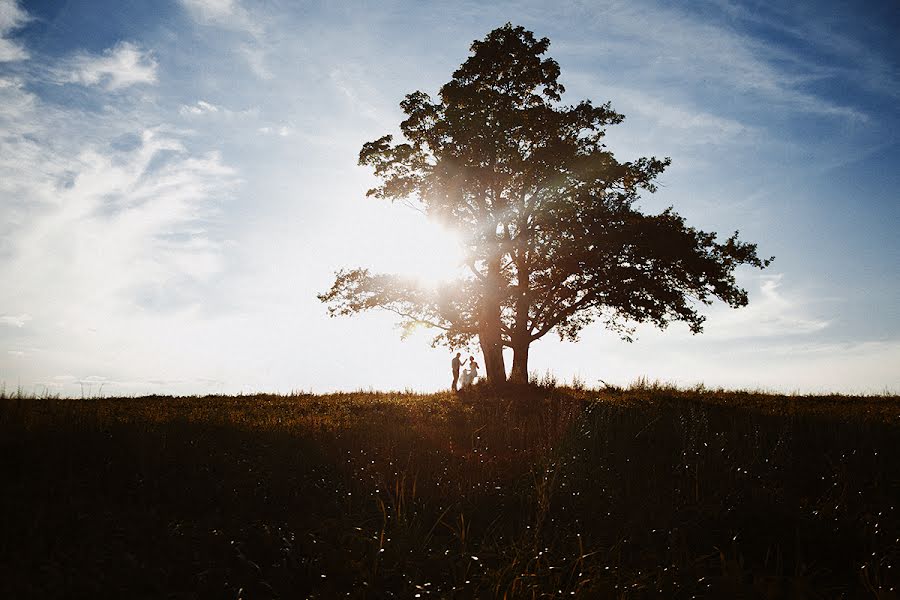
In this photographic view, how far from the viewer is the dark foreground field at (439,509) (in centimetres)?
438

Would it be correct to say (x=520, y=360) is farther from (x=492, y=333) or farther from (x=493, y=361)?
(x=492, y=333)

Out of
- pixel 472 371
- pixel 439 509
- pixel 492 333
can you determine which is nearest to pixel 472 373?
pixel 472 371

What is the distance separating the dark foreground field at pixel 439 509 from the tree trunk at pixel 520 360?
33.6 ft

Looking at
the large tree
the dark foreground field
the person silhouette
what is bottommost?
the dark foreground field

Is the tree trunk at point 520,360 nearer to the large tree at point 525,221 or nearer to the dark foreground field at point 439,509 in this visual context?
the large tree at point 525,221

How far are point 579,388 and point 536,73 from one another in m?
12.3

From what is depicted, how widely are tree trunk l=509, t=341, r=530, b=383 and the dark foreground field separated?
10236 millimetres

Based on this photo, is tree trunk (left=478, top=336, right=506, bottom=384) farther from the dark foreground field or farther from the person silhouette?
the dark foreground field

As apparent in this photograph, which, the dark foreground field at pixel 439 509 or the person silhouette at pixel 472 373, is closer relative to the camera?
the dark foreground field at pixel 439 509

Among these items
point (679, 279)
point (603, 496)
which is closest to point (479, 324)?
point (679, 279)

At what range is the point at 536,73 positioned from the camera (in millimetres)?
20156

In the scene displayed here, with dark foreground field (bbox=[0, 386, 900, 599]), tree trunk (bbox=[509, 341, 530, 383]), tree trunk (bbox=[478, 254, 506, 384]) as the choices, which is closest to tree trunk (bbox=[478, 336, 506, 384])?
tree trunk (bbox=[478, 254, 506, 384])

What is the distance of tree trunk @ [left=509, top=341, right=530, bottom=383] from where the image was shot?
21047 millimetres

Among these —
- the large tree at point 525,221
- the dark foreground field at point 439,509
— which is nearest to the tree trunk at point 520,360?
the large tree at point 525,221
